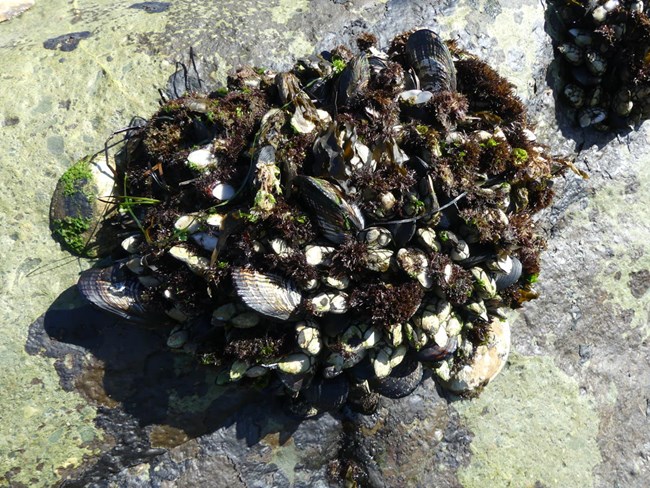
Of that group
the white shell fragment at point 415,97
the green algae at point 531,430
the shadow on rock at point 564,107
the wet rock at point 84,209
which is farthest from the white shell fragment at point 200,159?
Result: the shadow on rock at point 564,107

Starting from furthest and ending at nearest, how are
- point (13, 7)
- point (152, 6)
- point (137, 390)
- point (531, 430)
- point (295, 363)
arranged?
point (13, 7), point (152, 6), point (531, 430), point (137, 390), point (295, 363)

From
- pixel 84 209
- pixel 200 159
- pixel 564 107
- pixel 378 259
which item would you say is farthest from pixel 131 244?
pixel 564 107

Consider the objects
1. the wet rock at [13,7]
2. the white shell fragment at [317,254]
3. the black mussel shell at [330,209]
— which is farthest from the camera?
the wet rock at [13,7]

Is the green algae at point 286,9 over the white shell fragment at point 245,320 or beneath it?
over

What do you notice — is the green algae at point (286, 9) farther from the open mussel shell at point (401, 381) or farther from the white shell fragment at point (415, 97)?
the open mussel shell at point (401, 381)

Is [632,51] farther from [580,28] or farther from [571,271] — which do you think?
[571,271]

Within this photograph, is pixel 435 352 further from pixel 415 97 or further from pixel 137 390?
pixel 137 390

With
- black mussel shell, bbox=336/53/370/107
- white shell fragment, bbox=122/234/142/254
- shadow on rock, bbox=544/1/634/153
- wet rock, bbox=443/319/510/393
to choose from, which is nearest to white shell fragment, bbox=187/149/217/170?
white shell fragment, bbox=122/234/142/254
